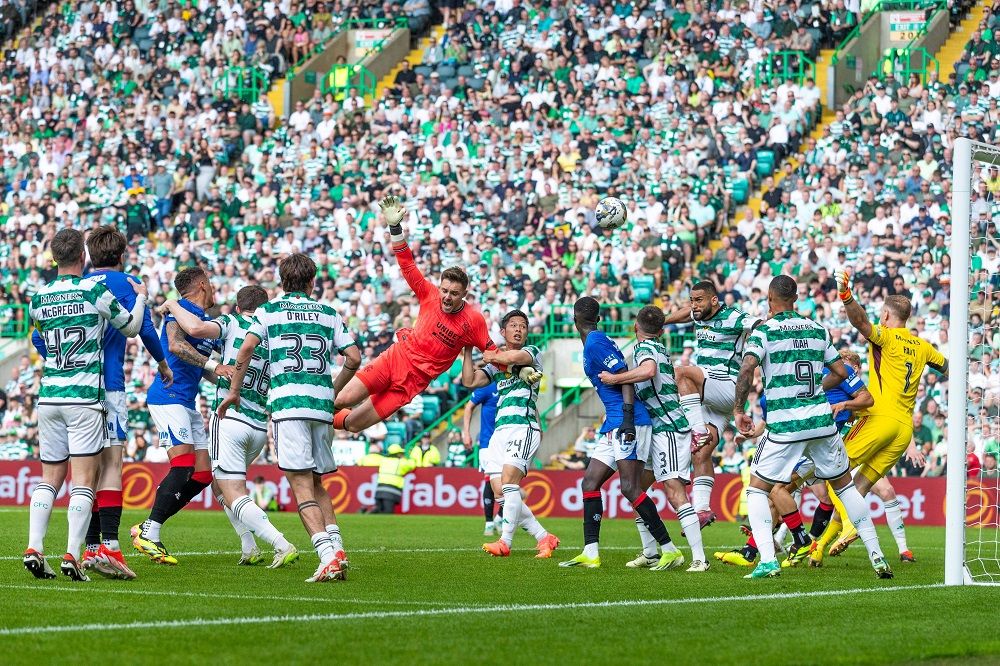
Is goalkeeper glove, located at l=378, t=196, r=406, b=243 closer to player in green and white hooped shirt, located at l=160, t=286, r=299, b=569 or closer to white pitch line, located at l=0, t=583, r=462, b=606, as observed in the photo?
player in green and white hooped shirt, located at l=160, t=286, r=299, b=569

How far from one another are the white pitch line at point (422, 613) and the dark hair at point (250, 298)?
456cm

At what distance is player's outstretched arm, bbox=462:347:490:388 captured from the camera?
1376 cm

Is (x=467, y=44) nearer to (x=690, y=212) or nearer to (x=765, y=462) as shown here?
(x=690, y=212)

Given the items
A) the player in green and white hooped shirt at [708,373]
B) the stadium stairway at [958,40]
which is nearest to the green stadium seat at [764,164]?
the stadium stairway at [958,40]

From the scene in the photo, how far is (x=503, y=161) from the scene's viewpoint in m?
32.8

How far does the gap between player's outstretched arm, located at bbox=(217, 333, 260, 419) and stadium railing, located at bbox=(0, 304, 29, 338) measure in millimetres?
21915

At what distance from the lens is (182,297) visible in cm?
1351

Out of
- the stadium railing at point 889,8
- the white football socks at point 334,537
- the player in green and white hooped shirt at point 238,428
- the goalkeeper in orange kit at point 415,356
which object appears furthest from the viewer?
the stadium railing at point 889,8

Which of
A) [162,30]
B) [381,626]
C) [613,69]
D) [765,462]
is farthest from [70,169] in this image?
[381,626]

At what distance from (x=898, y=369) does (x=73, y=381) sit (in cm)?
756

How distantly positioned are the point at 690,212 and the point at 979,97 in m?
5.71

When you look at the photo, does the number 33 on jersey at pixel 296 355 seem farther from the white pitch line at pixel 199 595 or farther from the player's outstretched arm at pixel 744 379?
the player's outstretched arm at pixel 744 379

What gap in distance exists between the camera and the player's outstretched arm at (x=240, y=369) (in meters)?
11.7

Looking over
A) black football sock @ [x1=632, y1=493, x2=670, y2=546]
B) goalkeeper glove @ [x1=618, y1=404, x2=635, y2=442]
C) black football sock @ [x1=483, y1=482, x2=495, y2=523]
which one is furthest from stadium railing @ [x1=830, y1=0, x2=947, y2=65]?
black football sock @ [x1=632, y1=493, x2=670, y2=546]
